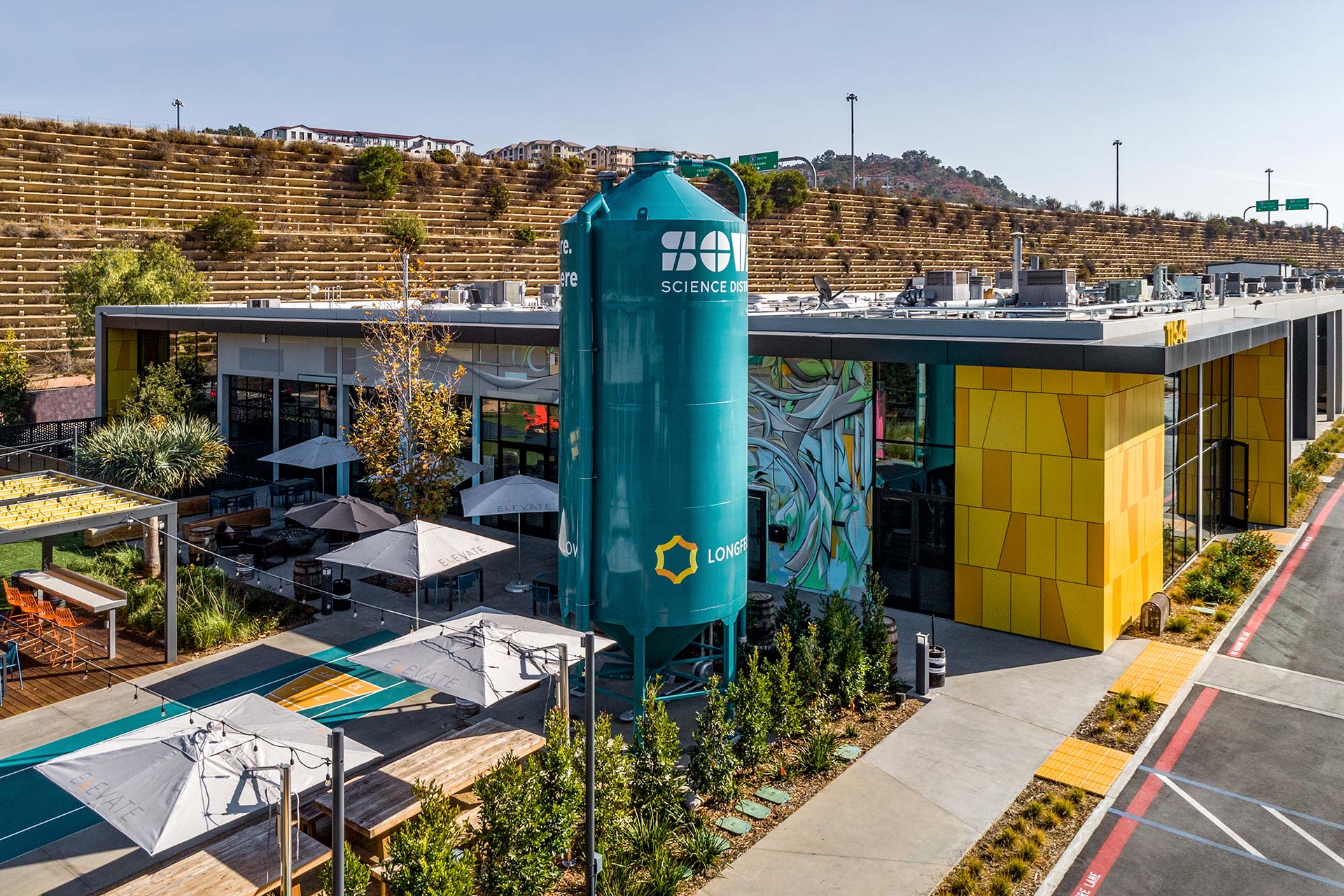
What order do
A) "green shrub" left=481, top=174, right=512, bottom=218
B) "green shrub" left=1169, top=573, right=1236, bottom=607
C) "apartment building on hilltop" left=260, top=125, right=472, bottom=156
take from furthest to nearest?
"apartment building on hilltop" left=260, top=125, right=472, bottom=156, "green shrub" left=481, top=174, right=512, bottom=218, "green shrub" left=1169, top=573, right=1236, bottom=607

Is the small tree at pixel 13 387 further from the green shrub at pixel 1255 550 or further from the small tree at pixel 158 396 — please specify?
the green shrub at pixel 1255 550

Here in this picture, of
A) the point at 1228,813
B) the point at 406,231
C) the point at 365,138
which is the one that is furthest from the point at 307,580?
the point at 365,138

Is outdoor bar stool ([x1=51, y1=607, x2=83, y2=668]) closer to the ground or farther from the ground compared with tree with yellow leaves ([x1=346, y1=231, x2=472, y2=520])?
closer to the ground

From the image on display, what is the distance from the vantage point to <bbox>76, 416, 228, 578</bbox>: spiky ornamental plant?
2497 cm

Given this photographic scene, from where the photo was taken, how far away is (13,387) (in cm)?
3966

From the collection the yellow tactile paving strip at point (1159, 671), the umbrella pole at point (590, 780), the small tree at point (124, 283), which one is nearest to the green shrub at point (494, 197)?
the small tree at point (124, 283)

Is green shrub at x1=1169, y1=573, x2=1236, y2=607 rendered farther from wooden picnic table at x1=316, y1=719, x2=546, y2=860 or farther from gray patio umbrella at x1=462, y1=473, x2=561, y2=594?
wooden picnic table at x1=316, y1=719, x2=546, y2=860

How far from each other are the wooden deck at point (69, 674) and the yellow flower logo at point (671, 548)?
9.71 m

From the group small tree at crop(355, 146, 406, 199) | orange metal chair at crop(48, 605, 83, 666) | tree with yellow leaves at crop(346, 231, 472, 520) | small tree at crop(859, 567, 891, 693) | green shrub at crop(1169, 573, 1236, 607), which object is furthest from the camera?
small tree at crop(355, 146, 406, 199)

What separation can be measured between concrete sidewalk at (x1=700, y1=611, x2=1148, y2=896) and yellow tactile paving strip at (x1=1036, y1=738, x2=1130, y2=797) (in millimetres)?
183

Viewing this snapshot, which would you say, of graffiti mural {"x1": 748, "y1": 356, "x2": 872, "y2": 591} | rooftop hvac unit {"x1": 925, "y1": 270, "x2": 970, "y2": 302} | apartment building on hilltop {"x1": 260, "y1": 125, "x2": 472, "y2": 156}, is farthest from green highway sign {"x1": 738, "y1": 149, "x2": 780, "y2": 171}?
apartment building on hilltop {"x1": 260, "y1": 125, "x2": 472, "y2": 156}

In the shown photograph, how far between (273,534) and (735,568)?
48.6 feet

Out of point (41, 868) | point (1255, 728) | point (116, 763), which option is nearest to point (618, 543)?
point (116, 763)

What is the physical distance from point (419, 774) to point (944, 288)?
2373 cm
